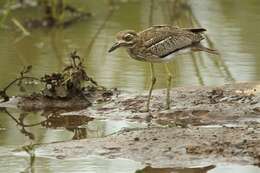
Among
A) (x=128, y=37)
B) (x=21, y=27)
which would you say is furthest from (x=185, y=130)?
(x=21, y=27)

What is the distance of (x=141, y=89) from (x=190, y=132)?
95.1 inches

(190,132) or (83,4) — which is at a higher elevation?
(83,4)

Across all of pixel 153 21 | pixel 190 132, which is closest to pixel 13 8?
pixel 153 21

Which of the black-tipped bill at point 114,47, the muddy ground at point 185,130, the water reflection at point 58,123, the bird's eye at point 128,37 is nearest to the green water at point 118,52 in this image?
the water reflection at point 58,123

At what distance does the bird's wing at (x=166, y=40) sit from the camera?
9.39 metres

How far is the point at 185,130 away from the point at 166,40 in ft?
4.77

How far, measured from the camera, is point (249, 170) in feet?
23.6

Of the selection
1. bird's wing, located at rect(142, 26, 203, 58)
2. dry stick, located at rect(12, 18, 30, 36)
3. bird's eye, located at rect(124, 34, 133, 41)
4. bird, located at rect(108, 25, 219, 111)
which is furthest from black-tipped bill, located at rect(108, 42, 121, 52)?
dry stick, located at rect(12, 18, 30, 36)

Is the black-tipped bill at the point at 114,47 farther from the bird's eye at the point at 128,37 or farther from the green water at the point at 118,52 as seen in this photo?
the green water at the point at 118,52

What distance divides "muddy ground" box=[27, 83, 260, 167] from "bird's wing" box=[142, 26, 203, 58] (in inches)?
23.5

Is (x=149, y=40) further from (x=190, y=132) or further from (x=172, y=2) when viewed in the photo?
(x=172, y=2)

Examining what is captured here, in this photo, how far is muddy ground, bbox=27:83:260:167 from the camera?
7.63 m

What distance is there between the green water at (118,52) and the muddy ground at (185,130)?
0.25 metres

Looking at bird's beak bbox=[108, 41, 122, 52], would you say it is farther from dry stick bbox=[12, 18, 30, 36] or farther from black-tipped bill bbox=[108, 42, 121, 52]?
dry stick bbox=[12, 18, 30, 36]
